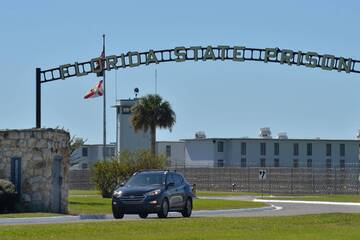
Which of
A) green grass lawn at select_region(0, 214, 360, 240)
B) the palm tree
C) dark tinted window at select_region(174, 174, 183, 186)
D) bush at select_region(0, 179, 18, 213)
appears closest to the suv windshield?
dark tinted window at select_region(174, 174, 183, 186)

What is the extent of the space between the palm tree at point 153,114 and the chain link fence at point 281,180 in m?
7.28

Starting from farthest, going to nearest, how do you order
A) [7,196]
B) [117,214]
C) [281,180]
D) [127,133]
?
1. [127,133]
2. [281,180]
3. [7,196]
4. [117,214]

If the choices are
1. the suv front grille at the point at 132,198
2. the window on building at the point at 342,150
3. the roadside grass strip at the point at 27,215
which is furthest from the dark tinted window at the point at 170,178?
the window on building at the point at 342,150

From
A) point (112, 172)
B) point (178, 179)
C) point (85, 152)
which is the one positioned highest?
point (85, 152)

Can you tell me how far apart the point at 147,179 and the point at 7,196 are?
17.4ft

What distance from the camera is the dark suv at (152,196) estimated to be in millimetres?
33031

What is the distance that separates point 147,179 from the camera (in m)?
34.3

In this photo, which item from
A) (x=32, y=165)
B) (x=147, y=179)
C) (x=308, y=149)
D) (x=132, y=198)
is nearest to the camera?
(x=132, y=198)

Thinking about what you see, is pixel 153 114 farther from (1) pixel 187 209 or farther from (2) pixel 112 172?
(1) pixel 187 209

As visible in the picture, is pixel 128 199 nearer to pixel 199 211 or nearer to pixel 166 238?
pixel 199 211

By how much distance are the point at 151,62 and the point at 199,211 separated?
29.3 ft

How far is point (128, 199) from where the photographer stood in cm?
3312

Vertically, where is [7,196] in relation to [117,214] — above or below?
above

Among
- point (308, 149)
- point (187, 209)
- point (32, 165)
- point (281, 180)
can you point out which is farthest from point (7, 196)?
point (308, 149)
